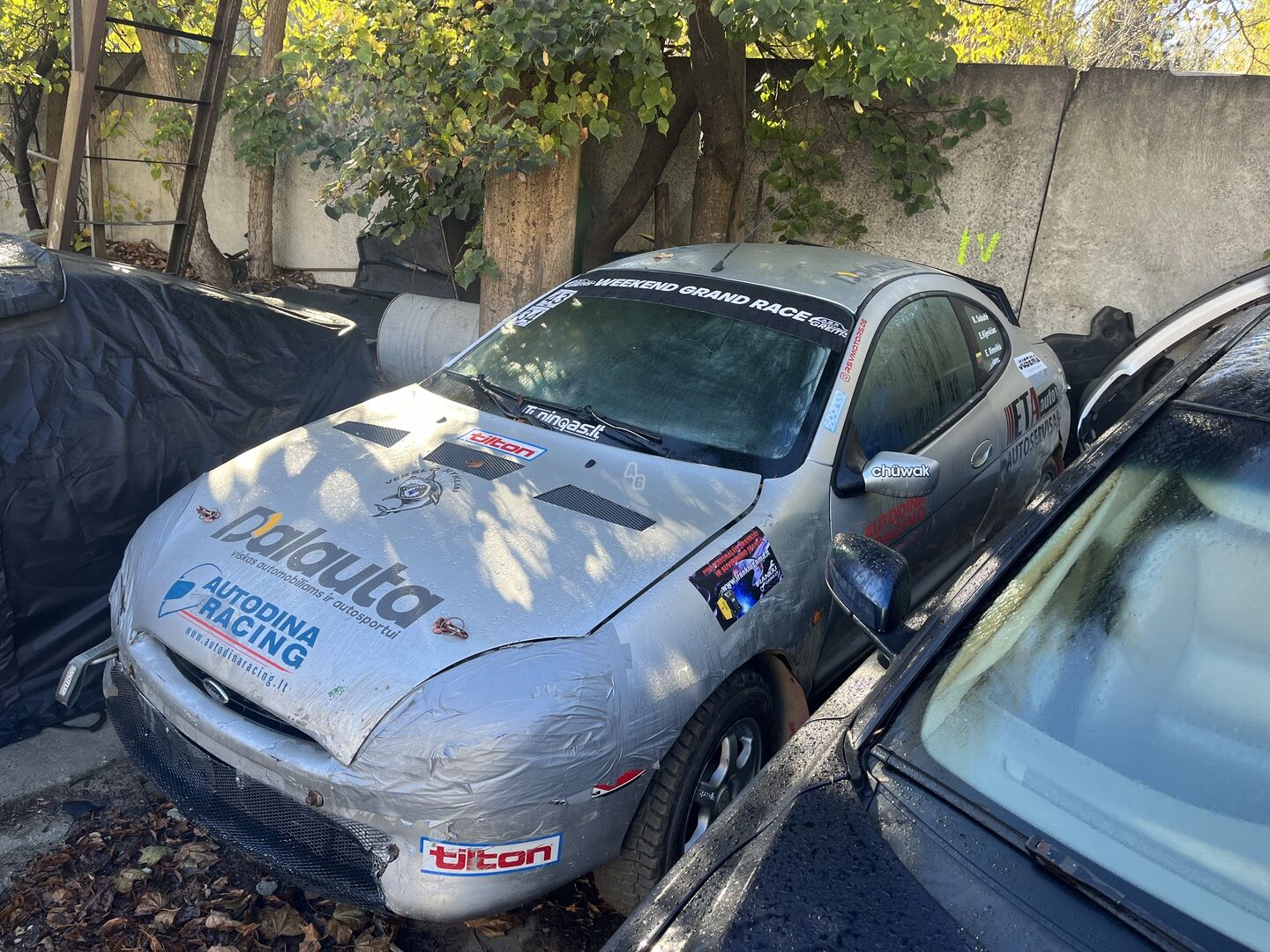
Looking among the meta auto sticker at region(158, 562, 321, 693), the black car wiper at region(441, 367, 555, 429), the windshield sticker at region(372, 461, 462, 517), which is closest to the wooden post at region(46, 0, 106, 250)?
the black car wiper at region(441, 367, 555, 429)

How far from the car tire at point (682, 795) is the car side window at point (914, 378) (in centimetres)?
110

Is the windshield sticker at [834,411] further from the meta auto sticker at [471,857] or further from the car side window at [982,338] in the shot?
the meta auto sticker at [471,857]

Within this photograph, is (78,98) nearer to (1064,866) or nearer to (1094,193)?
(1064,866)

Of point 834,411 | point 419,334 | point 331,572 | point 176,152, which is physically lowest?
point 419,334

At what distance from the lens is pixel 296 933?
2.68 metres

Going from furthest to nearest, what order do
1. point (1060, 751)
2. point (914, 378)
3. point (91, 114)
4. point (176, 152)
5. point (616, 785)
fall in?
1. point (176, 152)
2. point (91, 114)
3. point (914, 378)
4. point (616, 785)
5. point (1060, 751)

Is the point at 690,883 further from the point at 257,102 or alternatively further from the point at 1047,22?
the point at 1047,22

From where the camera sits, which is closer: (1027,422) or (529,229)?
(1027,422)

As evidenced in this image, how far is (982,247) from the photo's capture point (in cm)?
684

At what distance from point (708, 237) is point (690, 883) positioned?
227 inches

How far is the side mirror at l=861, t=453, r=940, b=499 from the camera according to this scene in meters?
3.06

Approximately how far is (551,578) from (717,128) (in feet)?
15.5

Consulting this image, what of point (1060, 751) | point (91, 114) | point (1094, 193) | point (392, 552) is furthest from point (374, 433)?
point (1094, 193)

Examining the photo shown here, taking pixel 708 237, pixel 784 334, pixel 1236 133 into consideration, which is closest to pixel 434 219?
pixel 708 237
